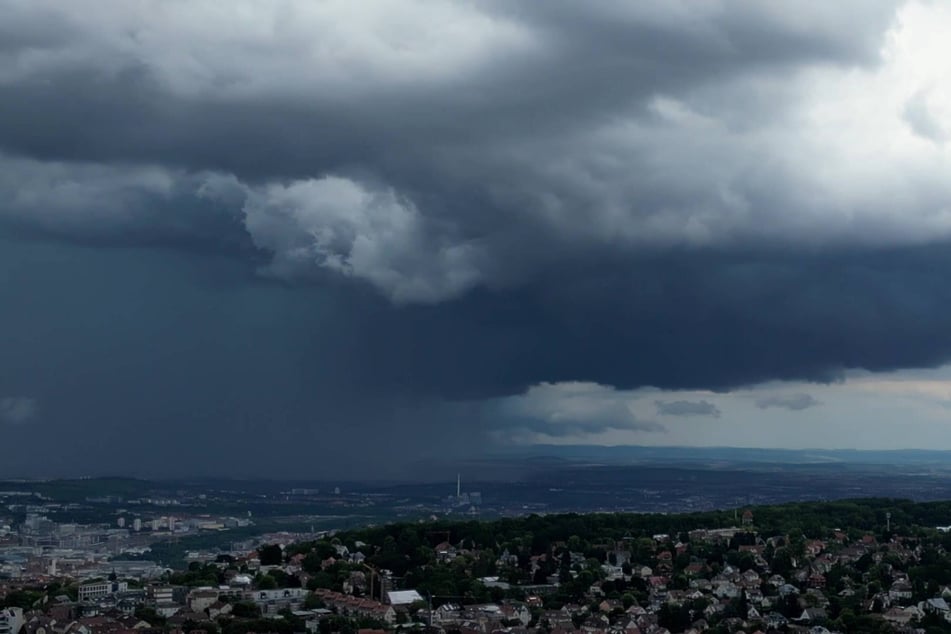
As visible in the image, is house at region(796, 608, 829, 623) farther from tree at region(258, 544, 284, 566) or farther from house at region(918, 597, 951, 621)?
tree at region(258, 544, 284, 566)

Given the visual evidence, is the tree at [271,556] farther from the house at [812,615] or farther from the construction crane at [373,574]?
the house at [812,615]

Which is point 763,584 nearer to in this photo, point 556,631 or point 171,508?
point 556,631

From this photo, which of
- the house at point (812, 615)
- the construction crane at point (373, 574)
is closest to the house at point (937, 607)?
the house at point (812, 615)

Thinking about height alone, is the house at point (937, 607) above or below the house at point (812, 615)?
above

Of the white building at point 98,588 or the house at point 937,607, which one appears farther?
the white building at point 98,588

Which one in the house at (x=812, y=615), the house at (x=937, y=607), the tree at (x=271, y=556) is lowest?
the house at (x=812, y=615)

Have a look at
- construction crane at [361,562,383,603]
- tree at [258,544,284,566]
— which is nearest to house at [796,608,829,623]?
construction crane at [361,562,383,603]

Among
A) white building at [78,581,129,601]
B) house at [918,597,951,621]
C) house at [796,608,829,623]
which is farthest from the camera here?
white building at [78,581,129,601]

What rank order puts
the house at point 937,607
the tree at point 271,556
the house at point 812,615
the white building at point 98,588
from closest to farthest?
the house at point 812,615
the house at point 937,607
the white building at point 98,588
the tree at point 271,556

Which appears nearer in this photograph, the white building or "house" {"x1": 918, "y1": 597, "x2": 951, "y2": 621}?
"house" {"x1": 918, "y1": 597, "x2": 951, "y2": 621}

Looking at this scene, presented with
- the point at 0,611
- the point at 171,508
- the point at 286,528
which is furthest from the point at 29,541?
the point at 0,611

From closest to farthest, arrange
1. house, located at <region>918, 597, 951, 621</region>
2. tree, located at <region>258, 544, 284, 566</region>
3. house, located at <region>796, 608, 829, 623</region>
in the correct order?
house, located at <region>796, 608, 829, 623</region>
house, located at <region>918, 597, 951, 621</region>
tree, located at <region>258, 544, 284, 566</region>

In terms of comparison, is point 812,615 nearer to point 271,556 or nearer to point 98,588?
point 271,556
